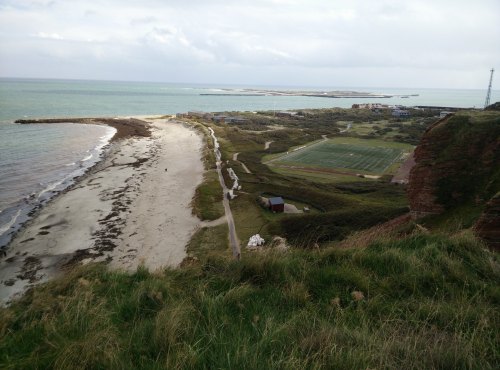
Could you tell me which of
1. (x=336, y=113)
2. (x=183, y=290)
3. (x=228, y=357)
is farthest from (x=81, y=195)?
(x=336, y=113)

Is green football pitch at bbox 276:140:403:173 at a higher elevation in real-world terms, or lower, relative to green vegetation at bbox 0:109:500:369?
lower

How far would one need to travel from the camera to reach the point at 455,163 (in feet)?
74.5

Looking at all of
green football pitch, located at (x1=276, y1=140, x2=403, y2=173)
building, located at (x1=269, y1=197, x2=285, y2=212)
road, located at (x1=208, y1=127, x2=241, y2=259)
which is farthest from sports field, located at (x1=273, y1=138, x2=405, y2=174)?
building, located at (x1=269, y1=197, x2=285, y2=212)

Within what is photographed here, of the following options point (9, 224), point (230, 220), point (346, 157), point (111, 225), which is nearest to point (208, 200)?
point (230, 220)

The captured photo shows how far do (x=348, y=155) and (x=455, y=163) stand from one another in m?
49.7

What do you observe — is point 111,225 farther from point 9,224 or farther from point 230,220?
point 230,220

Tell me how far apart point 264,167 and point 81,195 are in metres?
28.4

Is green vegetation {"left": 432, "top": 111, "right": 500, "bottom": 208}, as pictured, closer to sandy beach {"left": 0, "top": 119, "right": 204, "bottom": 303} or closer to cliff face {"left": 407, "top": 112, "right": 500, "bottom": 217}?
cliff face {"left": 407, "top": 112, "right": 500, "bottom": 217}

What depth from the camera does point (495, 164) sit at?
20.8 m

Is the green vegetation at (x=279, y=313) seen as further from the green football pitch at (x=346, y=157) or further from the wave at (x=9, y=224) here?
the green football pitch at (x=346, y=157)

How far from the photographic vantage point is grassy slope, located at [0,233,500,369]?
159 inches

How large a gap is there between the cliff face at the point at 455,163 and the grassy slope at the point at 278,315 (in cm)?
1603

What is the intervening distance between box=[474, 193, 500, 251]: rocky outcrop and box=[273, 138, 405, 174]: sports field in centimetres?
4686

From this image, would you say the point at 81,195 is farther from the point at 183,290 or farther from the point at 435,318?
the point at 435,318
